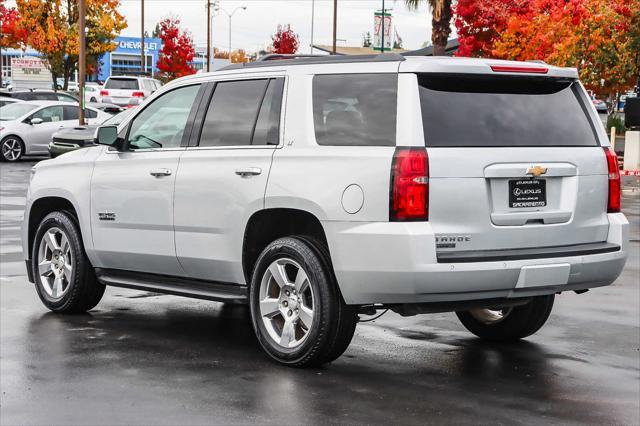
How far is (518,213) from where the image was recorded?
7090mm

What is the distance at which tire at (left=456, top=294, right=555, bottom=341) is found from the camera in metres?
8.36

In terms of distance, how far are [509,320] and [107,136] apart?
129 inches

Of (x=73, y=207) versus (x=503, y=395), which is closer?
(x=503, y=395)

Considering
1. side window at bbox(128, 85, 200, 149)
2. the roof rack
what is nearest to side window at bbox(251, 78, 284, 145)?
the roof rack

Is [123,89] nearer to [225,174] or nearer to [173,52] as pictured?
[173,52]

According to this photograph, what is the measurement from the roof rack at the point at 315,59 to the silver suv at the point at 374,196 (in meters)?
0.02

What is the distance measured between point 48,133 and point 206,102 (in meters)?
23.7

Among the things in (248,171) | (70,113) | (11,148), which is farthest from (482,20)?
(248,171)

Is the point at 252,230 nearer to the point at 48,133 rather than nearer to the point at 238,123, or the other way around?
the point at 238,123

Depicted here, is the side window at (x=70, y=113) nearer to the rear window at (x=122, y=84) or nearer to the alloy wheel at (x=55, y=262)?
the rear window at (x=122, y=84)

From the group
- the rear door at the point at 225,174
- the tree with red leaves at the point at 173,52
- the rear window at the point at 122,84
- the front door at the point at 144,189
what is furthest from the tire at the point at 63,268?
the tree with red leaves at the point at 173,52

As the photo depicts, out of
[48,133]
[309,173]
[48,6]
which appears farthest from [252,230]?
[48,6]

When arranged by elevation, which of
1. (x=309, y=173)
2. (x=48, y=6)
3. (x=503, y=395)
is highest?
(x=48, y=6)

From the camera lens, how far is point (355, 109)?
7.29 meters
